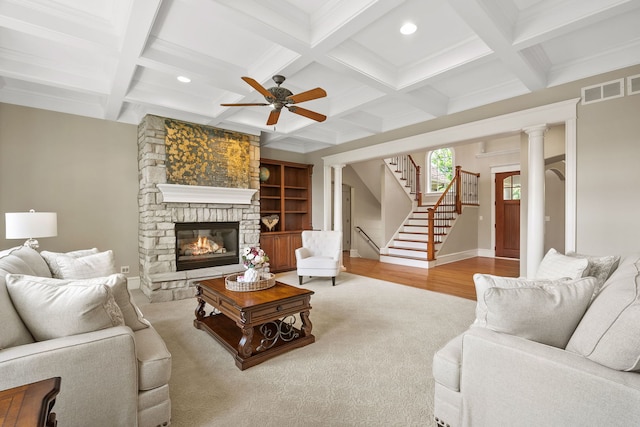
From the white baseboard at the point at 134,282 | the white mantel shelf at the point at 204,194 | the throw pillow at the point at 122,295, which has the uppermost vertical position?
the white mantel shelf at the point at 204,194

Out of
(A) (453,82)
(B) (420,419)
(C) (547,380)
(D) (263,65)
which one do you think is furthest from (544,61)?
(B) (420,419)

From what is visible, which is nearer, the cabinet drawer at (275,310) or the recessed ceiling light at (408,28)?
the cabinet drawer at (275,310)

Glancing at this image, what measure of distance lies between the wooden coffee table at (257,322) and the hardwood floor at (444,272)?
2.85 metres

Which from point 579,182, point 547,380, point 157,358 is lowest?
point 157,358

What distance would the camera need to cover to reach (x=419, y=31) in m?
2.68

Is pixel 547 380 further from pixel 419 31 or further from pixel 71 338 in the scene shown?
pixel 419 31

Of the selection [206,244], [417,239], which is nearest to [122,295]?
[206,244]

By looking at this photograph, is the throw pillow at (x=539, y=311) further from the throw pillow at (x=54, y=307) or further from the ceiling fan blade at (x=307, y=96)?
the ceiling fan blade at (x=307, y=96)

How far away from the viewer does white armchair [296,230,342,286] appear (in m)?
4.96

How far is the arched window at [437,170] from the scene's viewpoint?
9820 millimetres

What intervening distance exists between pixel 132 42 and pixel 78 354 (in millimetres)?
2532

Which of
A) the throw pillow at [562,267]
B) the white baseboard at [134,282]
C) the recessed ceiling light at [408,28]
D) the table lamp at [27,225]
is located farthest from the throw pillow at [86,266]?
the throw pillow at [562,267]

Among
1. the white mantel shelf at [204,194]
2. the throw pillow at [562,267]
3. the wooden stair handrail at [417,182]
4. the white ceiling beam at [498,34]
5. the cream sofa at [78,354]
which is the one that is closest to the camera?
the cream sofa at [78,354]

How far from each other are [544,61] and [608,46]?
0.51m
